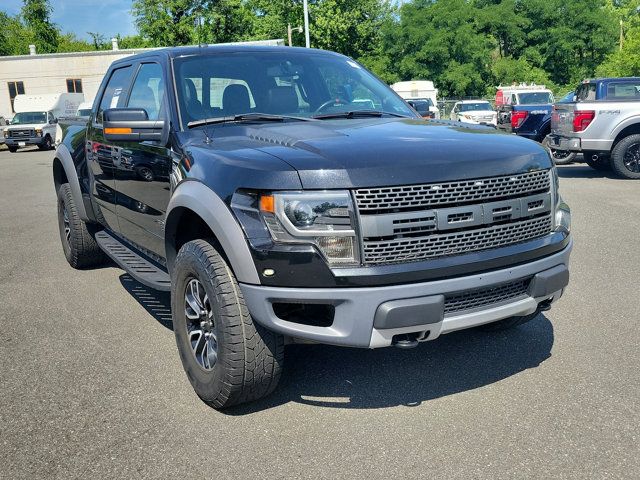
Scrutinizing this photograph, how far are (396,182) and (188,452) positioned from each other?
1.51m

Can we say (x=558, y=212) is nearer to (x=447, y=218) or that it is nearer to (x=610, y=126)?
(x=447, y=218)

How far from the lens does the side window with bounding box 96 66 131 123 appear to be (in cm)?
497

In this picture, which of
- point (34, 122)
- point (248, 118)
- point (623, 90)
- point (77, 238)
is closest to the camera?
point (248, 118)

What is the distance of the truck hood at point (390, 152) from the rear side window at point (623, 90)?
32.9ft

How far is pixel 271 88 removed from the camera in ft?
13.9

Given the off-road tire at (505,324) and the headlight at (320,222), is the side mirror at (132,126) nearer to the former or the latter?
the headlight at (320,222)

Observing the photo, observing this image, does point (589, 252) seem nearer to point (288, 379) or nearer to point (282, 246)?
point (288, 379)

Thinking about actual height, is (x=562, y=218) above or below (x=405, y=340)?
above

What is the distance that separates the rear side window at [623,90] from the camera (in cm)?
1228

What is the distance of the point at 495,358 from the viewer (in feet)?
12.8

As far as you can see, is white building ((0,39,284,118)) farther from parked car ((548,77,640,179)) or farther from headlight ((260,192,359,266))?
headlight ((260,192,359,266))

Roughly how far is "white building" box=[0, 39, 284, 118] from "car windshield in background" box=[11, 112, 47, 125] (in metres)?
14.0

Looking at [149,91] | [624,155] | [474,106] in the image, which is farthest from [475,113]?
[149,91]

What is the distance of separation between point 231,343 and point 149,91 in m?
2.13
